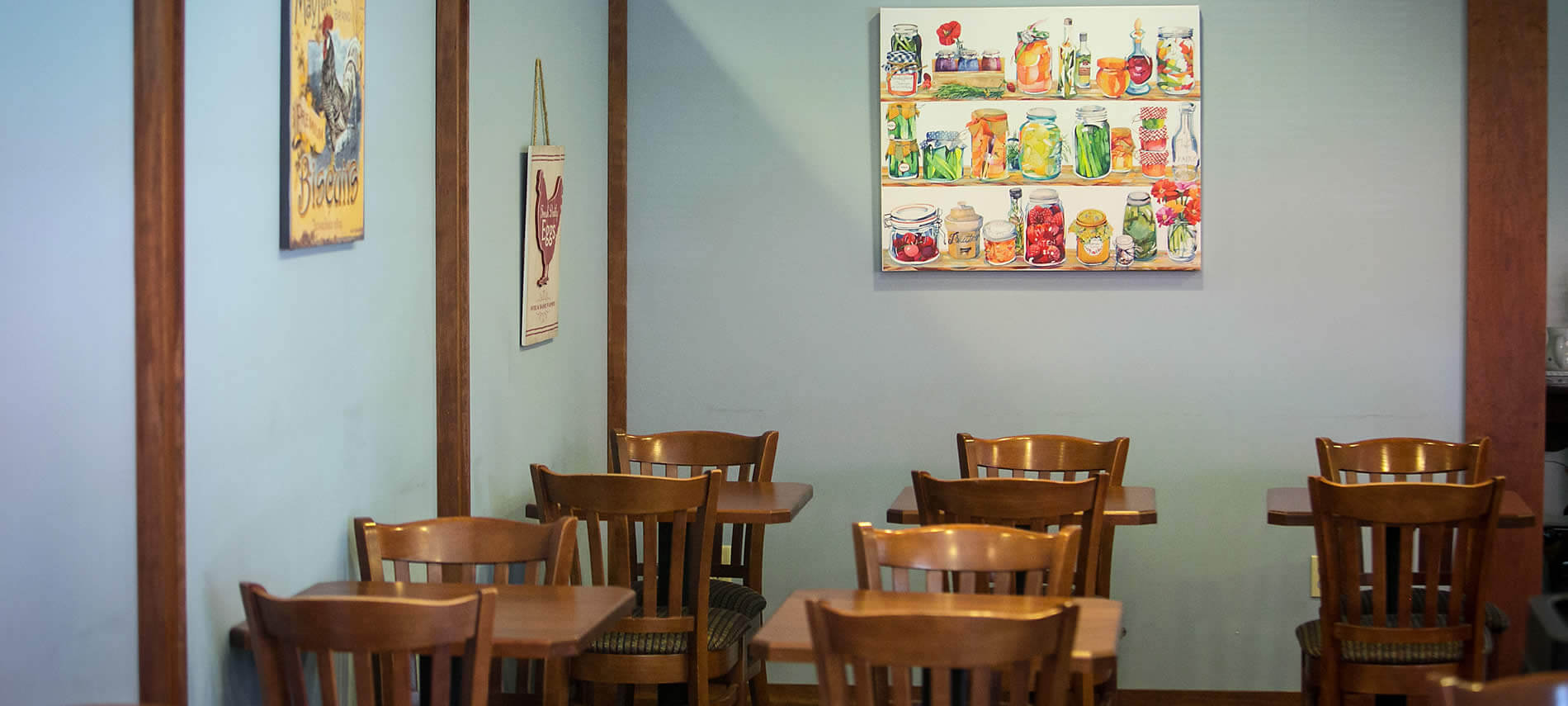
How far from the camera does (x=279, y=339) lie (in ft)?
7.64

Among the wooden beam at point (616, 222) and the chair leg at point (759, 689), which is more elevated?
the wooden beam at point (616, 222)

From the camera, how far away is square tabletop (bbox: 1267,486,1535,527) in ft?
11.4

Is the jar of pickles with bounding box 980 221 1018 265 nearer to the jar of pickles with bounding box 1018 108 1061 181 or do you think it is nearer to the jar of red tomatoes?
the jar of red tomatoes

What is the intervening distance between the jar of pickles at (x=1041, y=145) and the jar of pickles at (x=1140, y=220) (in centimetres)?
25

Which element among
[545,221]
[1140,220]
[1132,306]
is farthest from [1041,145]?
[545,221]

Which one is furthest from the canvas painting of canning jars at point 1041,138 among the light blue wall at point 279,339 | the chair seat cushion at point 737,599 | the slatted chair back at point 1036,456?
the light blue wall at point 279,339

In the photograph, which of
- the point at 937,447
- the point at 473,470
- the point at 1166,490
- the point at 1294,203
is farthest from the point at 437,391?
the point at 1294,203

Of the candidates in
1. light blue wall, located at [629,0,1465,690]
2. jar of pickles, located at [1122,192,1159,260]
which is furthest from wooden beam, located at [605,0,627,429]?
jar of pickles, located at [1122,192,1159,260]

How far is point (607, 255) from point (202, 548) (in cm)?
264

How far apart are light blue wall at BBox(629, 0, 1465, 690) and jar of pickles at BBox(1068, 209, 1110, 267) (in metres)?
0.11

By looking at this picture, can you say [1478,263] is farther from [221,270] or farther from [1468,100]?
[221,270]

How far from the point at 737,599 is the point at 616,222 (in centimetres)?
154

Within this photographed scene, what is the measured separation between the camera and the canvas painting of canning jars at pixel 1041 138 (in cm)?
442

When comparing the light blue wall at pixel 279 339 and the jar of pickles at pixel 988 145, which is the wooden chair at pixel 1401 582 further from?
the light blue wall at pixel 279 339
